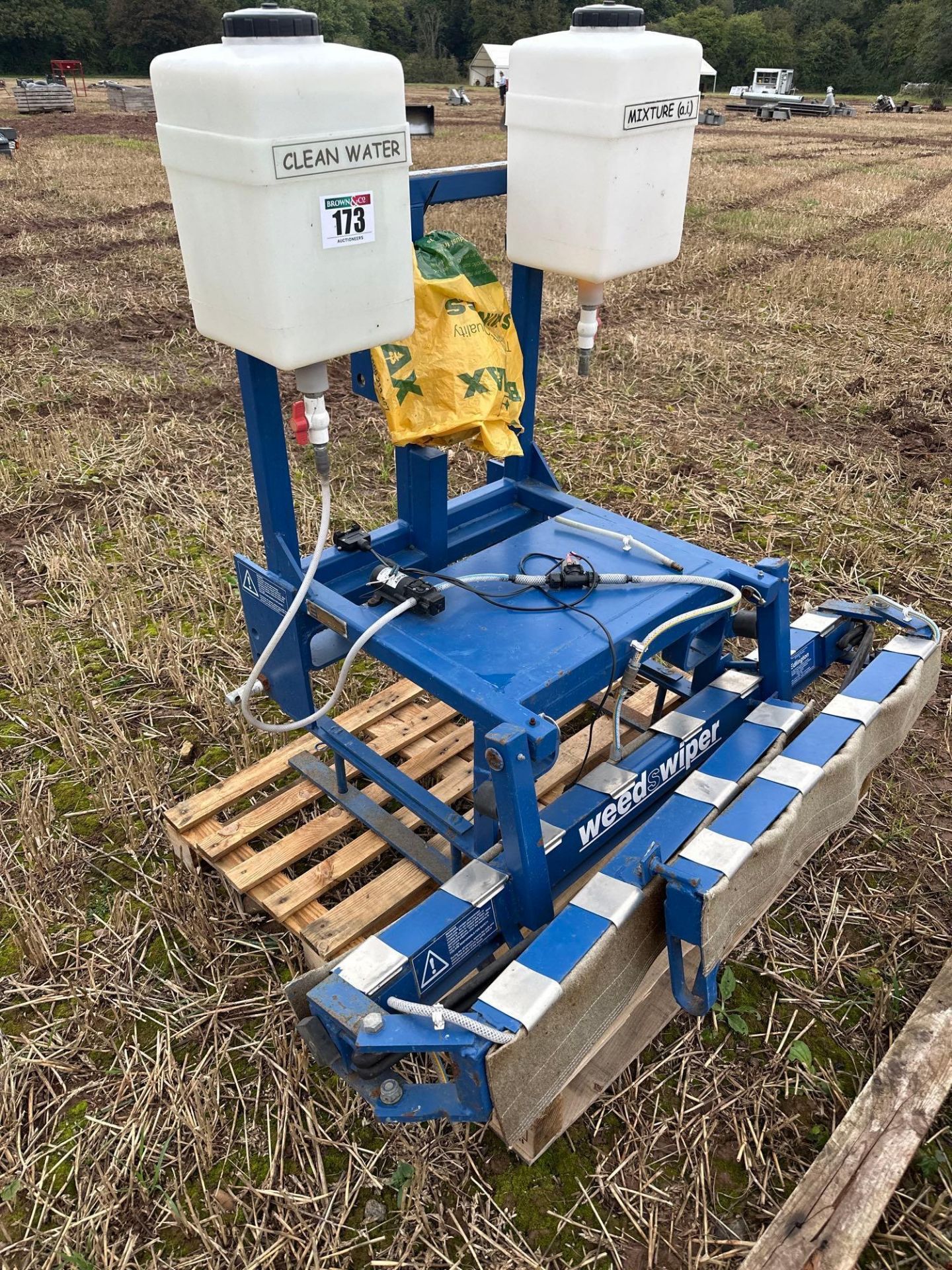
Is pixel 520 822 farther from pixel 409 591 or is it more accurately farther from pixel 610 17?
pixel 610 17

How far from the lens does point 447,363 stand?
241 centimetres

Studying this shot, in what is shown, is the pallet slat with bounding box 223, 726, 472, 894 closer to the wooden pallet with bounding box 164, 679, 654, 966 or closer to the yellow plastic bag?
the wooden pallet with bounding box 164, 679, 654, 966

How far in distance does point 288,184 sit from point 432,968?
169 centimetres

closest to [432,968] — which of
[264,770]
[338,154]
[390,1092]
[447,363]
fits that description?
[390,1092]

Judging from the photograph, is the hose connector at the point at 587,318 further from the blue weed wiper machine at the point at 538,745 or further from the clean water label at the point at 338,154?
the clean water label at the point at 338,154

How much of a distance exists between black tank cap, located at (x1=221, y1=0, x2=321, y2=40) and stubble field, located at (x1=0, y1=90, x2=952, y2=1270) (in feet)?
7.54

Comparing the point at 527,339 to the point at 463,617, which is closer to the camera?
the point at 463,617

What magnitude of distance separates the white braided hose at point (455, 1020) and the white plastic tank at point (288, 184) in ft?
4.55

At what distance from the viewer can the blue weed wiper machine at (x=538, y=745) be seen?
1868mm

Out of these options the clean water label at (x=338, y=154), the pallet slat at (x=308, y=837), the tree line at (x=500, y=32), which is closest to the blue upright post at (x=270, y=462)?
the clean water label at (x=338, y=154)

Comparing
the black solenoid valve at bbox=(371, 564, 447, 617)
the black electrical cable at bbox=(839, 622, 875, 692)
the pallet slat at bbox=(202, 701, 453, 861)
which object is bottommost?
the pallet slat at bbox=(202, 701, 453, 861)

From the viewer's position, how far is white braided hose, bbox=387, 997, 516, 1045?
5.59 feet

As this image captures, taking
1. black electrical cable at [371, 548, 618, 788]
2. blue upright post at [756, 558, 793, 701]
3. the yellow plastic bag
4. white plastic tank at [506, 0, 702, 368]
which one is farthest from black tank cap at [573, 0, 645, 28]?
blue upright post at [756, 558, 793, 701]

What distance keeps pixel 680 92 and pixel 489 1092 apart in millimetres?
2470
